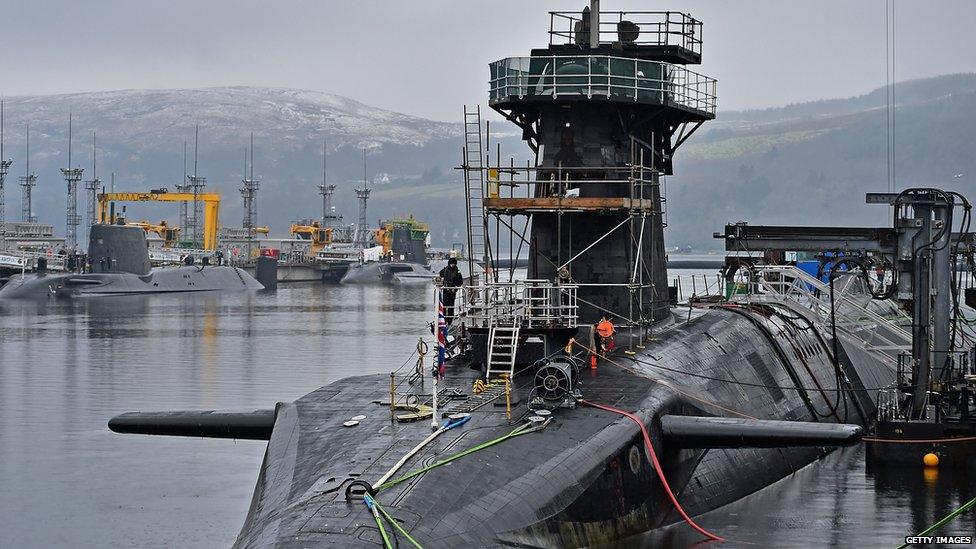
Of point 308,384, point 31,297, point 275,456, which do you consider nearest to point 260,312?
point 31,297

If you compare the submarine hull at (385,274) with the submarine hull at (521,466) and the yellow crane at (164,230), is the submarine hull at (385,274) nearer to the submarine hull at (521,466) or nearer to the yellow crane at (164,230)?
the yellow crane at (164,230)

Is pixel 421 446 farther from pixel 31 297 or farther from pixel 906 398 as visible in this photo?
pixel 31 297

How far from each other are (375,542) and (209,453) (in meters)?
18.6

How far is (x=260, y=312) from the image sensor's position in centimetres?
9912

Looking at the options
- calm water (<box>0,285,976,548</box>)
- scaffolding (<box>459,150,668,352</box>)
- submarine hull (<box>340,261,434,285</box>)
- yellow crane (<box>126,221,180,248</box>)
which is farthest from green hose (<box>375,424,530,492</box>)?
yellow crane (<box>126,221,180,248</box>)

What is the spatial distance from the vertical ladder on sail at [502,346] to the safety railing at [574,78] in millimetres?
6665

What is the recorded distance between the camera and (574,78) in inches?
1123

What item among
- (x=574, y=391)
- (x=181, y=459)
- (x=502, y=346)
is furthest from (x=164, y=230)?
(x=574, y=391)

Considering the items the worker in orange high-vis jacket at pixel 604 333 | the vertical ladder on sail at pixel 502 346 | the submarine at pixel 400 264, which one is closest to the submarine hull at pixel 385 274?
the submarine at pixel 400 264

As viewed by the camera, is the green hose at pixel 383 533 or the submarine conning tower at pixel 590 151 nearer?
the green hose at pixel 383 533

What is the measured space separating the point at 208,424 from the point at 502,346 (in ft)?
16.8

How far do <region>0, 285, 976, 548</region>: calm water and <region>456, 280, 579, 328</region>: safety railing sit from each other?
14.3 feet

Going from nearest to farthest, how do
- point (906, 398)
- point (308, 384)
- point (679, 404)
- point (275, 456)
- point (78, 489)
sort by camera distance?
point (275, 456), point (679, 404), point (78, 489), point (906, 398), point (308, 384)

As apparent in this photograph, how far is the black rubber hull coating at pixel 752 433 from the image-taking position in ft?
61.1
